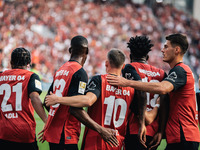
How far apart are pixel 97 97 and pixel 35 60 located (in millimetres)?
10910

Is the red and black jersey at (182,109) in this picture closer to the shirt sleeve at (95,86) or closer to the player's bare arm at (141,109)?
the player's bare arm at (141,109)

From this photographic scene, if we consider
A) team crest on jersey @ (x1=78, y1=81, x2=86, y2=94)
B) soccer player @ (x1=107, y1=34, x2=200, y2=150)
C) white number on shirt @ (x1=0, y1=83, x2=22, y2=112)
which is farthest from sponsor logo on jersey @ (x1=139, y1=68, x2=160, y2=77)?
white number on shirt @ (x1=0, y1=83, x2=22, y2=112)

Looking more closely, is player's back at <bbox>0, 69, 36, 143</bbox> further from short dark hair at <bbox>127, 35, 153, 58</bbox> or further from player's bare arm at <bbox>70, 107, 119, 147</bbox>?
short dark hair at <bbox>127, 35, 153, 58</bbox>

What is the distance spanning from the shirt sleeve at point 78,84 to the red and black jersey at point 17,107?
554 mm

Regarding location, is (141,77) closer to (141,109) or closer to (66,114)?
(141,109)

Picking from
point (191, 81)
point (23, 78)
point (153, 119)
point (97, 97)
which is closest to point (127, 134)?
point (153, 119)

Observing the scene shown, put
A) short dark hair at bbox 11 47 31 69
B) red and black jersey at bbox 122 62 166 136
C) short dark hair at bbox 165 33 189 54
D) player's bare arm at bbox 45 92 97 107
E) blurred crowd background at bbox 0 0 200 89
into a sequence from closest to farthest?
player's bare arm at bbox 45 92 97 107 < short dark hair at bbox 165 33 189 54 < red and black jersey at bbox 122 62 166 136 < short dark hair at bbox 11 47 31 69 < blurred crowd background at bbox 0 0 200 89

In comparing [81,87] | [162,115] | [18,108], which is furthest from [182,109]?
[18,108]

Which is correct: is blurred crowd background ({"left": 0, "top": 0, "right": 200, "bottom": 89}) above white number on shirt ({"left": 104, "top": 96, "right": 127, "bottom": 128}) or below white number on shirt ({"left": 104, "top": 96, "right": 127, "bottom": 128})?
above

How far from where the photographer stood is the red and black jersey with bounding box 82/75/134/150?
2619 millimetres

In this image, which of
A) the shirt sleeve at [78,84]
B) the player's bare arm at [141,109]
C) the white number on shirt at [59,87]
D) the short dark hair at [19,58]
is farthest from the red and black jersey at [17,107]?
the player's bare arm at [141,109]

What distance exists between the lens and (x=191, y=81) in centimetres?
270

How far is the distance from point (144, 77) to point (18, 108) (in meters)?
1.49

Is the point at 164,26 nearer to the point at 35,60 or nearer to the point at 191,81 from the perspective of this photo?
the point at 35,60
